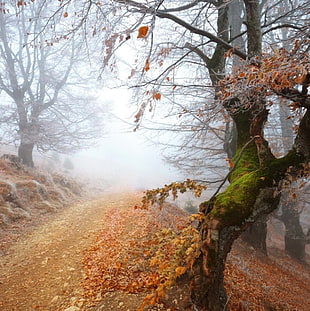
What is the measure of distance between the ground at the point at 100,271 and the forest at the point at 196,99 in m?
0.49

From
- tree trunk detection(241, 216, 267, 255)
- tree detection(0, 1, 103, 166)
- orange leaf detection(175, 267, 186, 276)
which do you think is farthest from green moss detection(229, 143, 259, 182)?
tree detection(0, 1, 103, 166)

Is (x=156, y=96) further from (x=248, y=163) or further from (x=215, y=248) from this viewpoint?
(x=215, y=248)

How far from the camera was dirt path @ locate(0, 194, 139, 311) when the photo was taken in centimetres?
329

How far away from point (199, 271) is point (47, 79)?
11925 mm

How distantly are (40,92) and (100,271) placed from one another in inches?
427

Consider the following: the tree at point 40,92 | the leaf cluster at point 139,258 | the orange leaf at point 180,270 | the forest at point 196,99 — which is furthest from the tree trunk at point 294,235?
the tree at point 40,92

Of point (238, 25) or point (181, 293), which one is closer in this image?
point (181, 293)

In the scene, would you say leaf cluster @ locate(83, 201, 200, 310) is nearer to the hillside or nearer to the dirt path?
the dirt path

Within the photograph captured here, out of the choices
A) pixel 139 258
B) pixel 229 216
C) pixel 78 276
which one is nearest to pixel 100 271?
pixel 78 276

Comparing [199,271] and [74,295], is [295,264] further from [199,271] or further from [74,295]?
[74,295]

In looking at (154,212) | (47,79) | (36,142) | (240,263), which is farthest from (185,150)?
(47,79)

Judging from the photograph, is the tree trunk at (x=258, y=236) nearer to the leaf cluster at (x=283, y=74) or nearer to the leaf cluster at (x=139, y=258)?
the leaf cluster at (x=139, y=258)

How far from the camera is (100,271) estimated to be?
12.7 ft

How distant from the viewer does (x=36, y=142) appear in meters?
10.7
